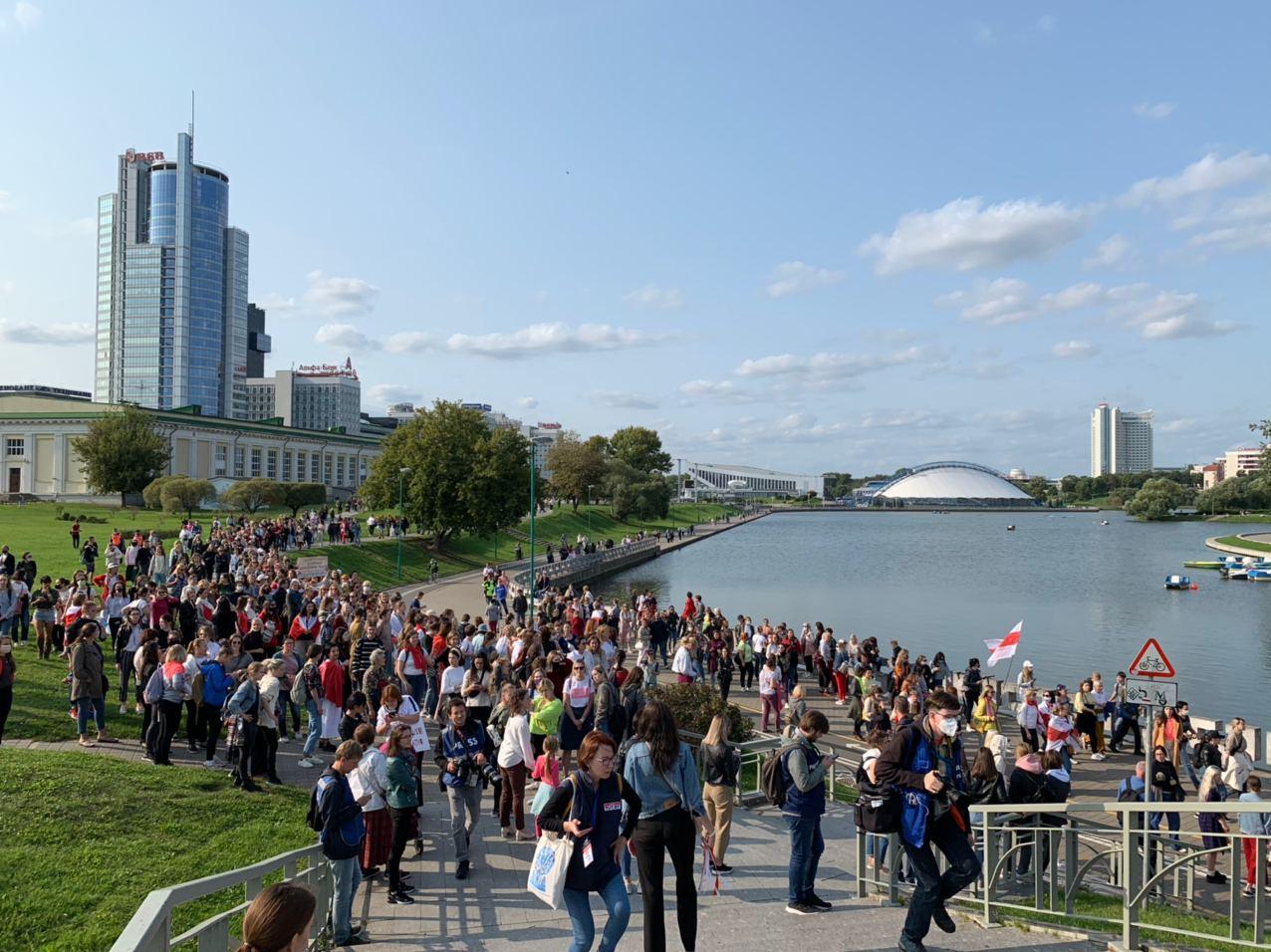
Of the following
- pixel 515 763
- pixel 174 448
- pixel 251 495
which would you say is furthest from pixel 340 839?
pixel 174 448

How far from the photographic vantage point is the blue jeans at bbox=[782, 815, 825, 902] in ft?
22.4

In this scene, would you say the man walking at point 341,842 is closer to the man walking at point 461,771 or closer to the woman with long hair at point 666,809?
the man walking at point 461,771

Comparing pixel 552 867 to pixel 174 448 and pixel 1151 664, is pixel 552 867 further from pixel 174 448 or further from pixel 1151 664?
pixel 174 448

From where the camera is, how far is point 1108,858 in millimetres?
9375

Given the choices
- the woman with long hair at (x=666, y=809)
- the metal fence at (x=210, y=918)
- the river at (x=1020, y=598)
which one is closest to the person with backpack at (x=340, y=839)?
the metal fence at (x=210, y=918)

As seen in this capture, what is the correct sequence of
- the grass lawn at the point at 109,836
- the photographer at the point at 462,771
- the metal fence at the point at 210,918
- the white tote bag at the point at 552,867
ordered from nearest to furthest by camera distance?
the metal fence at the point at 210,918
the white tote bag at the point at 552,867
the grass lawn at the point at 109,836
the photographer at the point at 462,771

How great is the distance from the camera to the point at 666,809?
5.69m

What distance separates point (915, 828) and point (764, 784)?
1.54 metres

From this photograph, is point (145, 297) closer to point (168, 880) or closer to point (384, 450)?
point (384, 450)

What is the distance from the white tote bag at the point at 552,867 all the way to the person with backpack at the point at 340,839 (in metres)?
1.81

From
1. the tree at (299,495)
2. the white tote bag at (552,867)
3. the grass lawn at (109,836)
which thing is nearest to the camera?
the white tote bag at (552,867)

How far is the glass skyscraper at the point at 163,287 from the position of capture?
5497 inches

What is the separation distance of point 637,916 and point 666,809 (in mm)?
1681

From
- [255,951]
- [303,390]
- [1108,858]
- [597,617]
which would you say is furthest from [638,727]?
[303,390]
